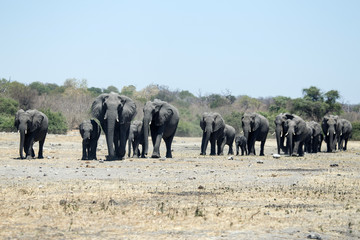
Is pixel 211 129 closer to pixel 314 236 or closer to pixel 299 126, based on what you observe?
pixel 299 126

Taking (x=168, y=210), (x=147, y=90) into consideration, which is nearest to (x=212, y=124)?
(x=168, y=210)

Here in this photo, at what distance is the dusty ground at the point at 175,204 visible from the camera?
33.7ft

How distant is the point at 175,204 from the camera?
42.0 ft

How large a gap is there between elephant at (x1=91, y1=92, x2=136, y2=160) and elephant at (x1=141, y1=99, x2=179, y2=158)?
151 cm

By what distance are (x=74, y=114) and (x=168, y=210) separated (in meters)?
58.5

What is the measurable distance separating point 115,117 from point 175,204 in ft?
42.3

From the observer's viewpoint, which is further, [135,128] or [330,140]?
[330,140]

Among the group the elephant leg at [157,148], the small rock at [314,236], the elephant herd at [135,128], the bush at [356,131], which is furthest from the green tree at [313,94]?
the small rock at [314,236]

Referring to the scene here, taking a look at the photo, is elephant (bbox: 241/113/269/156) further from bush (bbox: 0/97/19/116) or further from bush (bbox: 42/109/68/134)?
bush (bbox: 0/97/19/116)

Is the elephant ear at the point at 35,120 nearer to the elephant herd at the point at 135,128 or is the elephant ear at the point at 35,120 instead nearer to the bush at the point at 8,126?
the elephant herd at the point at 135,128

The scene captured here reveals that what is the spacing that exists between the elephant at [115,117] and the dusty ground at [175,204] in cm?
468

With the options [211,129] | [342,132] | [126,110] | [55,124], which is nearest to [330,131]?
[342,132]

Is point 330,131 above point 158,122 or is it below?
above

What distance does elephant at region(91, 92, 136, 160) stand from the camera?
25.3m
